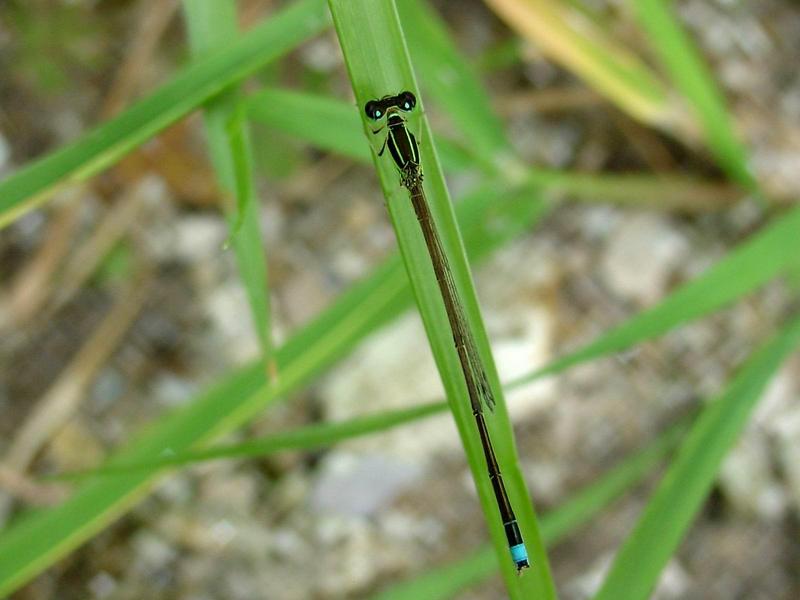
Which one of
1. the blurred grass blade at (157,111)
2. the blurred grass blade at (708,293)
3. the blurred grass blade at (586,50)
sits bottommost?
the blurred grass blade at (708,293)

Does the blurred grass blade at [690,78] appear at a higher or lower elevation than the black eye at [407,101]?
higher

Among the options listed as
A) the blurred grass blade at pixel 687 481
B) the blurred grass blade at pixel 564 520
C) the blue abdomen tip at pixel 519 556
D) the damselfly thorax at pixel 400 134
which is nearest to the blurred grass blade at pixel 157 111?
the damselfly thorax at pixel 400 134

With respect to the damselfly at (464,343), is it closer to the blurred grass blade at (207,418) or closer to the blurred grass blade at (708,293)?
the blurred grass blade at (708,293)

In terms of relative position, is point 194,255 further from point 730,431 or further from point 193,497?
point 730,431

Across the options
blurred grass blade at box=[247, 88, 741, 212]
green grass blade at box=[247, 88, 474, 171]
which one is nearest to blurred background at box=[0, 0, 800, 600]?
blurred grass blade at box=[247, 88, 741, 212]

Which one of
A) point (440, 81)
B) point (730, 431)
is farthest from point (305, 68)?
point (730, 431)

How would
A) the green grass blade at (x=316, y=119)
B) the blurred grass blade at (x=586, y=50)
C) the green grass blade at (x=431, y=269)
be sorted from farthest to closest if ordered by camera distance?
the blurred grass blade at (x=586, y=50)
the green grass blade at (x=316, y=119)
the green grass blade at (x=431, y=269)
